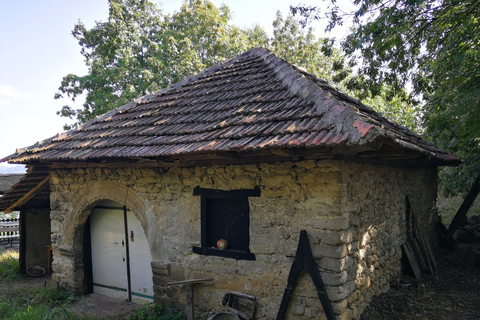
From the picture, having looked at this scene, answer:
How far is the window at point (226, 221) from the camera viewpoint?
15.5ft

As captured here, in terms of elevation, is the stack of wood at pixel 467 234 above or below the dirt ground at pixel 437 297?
above

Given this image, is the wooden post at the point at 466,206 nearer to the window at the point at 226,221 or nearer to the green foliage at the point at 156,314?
the window at the point at 226,221

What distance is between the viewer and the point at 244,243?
188 inches

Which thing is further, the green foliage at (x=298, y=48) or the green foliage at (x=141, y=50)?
the green foliage at (x=298, y=48)

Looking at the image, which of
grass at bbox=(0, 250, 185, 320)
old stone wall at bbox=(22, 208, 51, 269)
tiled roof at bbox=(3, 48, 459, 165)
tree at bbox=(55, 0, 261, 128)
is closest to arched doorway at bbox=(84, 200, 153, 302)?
grass at bbox=(0, 250, 185, 320)

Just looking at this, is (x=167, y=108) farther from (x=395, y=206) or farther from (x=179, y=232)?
(x=395, y=206)

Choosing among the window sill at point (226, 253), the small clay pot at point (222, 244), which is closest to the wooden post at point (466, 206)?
the window sill at point (226, 253)

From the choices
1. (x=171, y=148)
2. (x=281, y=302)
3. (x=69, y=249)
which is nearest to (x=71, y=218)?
(x=69, y=249)

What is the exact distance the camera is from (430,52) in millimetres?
6762

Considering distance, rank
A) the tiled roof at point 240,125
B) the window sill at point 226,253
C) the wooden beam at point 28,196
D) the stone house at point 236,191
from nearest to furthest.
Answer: the tiled roof at point 240,125 → the stone house at point 236,191 → the window sill at point 226,253 → the wooden beam at point 28,196

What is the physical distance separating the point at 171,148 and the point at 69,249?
3674 mm

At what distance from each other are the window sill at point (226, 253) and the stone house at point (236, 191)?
0.02 metres

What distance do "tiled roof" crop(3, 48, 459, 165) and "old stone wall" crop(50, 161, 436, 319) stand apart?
1.27ft

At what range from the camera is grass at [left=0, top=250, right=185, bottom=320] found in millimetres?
5168
